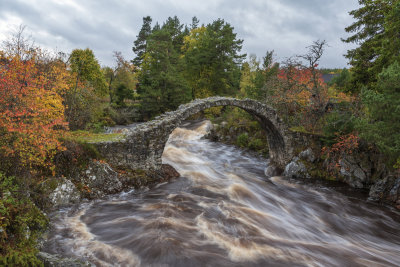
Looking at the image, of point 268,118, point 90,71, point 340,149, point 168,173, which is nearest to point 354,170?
point 340,149

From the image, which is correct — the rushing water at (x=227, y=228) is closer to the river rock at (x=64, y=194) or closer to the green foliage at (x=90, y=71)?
the river rock at (x=64, y=194)

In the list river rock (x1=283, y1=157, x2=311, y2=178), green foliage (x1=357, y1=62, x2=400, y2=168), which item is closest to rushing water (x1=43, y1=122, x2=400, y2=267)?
river rock (x1=283, y1=157, x2=311, y2=178)

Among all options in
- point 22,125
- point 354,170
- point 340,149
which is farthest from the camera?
point 340,149

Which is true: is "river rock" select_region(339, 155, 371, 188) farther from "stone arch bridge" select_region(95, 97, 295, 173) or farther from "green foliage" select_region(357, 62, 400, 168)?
"stone arch bridge" select_region(95, 97, 295, 173)

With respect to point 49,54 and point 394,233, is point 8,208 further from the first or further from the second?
point 49,54

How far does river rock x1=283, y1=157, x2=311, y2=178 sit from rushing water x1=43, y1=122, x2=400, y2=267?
1.45m

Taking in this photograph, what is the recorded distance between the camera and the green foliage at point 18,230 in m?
3.63

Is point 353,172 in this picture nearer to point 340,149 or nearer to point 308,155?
point 340,149

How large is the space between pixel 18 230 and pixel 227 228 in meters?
5.02

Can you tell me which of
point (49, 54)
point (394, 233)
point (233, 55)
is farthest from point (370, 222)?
point (233, 55)

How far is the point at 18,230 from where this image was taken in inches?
173

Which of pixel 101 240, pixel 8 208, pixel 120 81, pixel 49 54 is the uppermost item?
pixel 120 81

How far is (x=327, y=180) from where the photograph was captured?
13094 millimetres

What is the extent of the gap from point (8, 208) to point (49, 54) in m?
13.2
